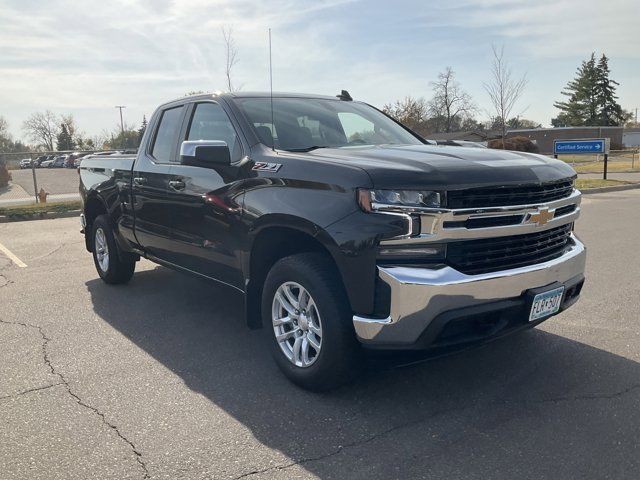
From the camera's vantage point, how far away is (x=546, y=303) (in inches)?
136

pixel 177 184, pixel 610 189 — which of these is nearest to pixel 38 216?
pixel 177 184

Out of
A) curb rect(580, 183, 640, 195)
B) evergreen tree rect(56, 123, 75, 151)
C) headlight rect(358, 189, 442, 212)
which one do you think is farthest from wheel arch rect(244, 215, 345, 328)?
evergreen tree rect(56, 123, 75, 151)

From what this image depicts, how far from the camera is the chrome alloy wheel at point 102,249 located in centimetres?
655

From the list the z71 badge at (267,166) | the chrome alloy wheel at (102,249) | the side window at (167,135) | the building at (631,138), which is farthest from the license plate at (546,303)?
the building at (631,138)

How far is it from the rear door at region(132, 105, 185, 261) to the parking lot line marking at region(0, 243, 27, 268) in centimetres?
316

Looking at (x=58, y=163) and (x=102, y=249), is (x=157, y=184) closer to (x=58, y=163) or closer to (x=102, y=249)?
(x=102, y=249)

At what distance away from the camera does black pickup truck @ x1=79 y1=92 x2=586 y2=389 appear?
3.10 meters

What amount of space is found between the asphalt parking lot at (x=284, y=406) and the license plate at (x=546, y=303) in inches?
20.2

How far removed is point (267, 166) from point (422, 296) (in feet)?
4.72

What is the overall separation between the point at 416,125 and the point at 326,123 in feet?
208

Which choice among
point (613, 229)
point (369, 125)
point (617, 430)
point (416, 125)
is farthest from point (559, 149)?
point (416, 125)

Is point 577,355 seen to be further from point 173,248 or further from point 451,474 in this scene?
point 173,248

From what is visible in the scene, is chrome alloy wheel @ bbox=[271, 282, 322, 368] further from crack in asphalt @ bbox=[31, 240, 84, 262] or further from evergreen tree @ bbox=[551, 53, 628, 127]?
evergreen tree @ bbox=[551, 53, 628, 127]

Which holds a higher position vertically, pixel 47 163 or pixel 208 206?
pixel 47 163
